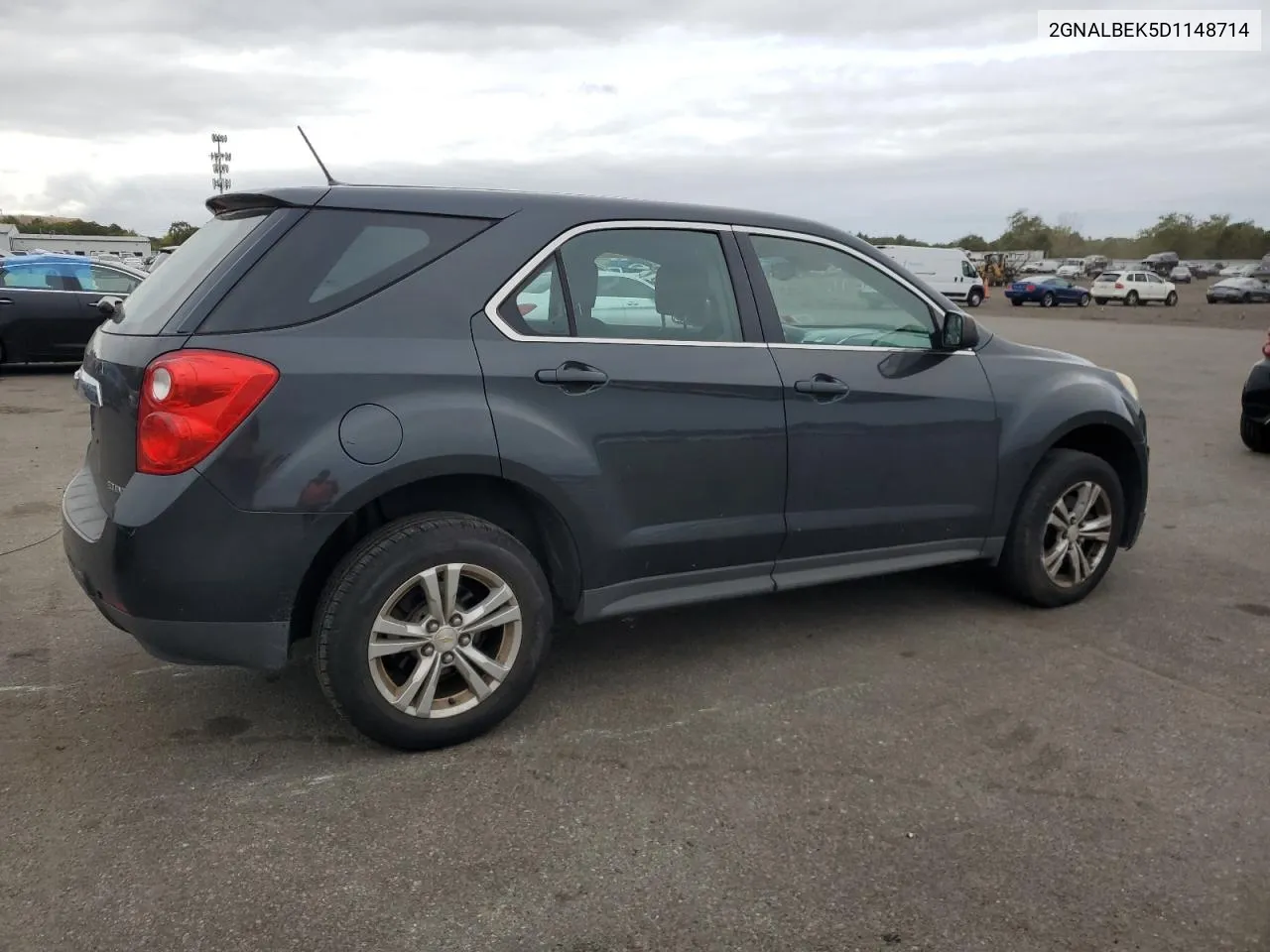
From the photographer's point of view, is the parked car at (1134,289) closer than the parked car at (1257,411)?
No

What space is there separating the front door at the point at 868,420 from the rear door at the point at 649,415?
122 mm

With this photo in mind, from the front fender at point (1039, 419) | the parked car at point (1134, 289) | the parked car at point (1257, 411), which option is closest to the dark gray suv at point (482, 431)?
the front fender at point (1039, 419)

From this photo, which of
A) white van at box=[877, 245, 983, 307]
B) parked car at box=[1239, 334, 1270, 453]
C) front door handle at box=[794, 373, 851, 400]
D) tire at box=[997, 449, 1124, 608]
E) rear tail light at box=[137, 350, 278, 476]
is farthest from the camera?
white van at box=[877, 245, 983, 307]

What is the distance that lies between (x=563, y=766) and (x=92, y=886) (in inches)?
52.5

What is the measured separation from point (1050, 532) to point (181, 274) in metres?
3.75

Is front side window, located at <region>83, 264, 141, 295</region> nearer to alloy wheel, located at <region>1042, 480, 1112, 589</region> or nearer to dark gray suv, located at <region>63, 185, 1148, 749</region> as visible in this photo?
dark gray suv, located at <region>63, 185, 1148, 749</region>

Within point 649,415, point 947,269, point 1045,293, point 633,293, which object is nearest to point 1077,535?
point 649,415

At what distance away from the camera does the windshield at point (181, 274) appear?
321 centimetres

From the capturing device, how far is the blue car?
42.3 m

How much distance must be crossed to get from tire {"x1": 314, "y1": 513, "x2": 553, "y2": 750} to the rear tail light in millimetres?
549

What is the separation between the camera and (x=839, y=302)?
423cm

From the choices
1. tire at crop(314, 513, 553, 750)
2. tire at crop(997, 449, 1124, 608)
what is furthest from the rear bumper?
tire at crop(997, 449, 1124, 608)

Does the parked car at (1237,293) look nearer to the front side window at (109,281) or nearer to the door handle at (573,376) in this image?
the front side window at (109,281)

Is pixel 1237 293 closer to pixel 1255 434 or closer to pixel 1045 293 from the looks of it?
pixel 1045 293
